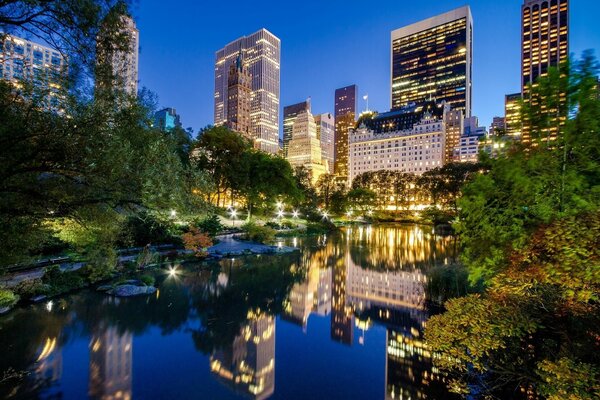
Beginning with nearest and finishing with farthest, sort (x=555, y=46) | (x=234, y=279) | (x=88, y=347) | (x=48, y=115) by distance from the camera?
(x=48, y=115)
(x=88, y=347)
(x=234, y=279)
(x=555, y=46)

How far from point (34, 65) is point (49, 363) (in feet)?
34.7

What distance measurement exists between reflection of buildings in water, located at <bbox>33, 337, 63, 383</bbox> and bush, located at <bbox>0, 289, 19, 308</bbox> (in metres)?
4.74

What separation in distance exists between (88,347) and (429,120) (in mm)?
152448

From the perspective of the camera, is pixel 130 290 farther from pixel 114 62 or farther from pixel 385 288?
pixel 385 288

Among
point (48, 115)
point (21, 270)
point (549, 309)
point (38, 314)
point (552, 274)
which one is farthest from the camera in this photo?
point (21, 270)

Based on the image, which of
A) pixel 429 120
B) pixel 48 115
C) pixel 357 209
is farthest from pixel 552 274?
pixel 429 120

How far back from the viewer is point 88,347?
12781 millimetres

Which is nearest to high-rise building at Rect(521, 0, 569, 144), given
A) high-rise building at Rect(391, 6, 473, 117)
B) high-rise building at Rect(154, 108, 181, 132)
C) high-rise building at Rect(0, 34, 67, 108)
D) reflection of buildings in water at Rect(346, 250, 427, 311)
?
high-rise building at Rect(391, 6, 473, 117)

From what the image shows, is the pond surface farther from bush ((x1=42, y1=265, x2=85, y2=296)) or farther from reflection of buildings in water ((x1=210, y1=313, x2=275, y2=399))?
bush ((x1=42, y1=265, x2=85, y2=296))

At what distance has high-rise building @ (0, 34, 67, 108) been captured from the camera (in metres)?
7.34

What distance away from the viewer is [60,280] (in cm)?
1891

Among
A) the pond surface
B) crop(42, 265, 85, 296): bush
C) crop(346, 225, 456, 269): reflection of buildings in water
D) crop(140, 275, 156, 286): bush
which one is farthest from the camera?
crop(346, 225, 456, 269): reflection of buildings in water

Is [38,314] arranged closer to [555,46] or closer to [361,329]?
[361,329]

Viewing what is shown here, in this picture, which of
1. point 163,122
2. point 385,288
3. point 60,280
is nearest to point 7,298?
point 60,280
